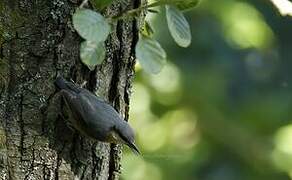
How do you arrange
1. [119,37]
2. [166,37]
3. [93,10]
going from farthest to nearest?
[166,37], [119,37], [93,10]

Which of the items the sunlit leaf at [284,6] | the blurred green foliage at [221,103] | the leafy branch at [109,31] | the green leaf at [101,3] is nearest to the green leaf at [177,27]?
the leafy branch at [109,31]

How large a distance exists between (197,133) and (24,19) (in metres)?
3.42

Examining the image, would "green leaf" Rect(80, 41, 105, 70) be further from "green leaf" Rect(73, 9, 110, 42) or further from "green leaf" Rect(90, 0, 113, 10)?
"green leaf" Rect(90, 0, 113, 10)

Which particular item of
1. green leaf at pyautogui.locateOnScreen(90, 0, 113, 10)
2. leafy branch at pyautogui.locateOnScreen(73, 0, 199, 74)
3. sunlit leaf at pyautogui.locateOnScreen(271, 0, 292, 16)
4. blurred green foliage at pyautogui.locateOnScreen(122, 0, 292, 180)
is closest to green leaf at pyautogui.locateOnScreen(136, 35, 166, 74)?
leafy branch at pyautogui.locateOnScreen(73, 0, 199, 74)

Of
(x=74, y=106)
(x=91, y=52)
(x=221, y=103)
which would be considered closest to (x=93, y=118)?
(x=74, y=106)

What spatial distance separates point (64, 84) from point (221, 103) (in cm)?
354

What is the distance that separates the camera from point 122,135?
73.0 inches

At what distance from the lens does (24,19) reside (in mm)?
1898

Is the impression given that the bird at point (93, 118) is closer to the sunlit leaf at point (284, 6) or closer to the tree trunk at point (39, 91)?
the tree trunk at point (39, 91)

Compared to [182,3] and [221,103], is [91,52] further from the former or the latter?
[221,103]

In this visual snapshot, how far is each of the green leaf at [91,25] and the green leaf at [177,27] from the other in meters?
0.13

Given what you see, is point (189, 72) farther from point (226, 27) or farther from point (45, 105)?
point (45, 105)

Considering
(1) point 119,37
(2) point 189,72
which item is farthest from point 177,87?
(1) point 119,37

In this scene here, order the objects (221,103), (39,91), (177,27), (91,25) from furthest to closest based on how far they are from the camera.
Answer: (221,103) < (39,91) < (177,27) < (91,25)
